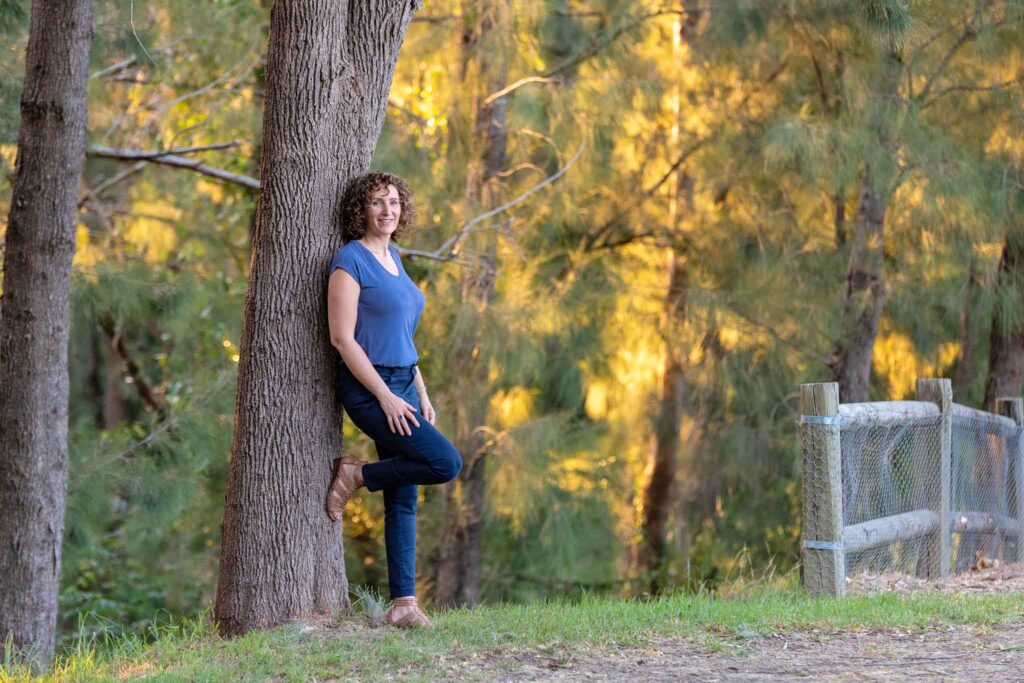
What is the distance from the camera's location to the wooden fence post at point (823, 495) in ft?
20.7

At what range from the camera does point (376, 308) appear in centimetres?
496

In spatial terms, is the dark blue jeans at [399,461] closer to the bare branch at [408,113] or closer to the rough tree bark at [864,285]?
the rough tree bark at [864,285]

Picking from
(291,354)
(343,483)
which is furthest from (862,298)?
(291,354)

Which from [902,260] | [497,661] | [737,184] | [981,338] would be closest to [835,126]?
[902,260]

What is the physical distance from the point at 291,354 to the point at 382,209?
711 mm

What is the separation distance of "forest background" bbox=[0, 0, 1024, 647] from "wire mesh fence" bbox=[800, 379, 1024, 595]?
151 centimetres

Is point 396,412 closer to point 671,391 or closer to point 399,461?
point 399,461

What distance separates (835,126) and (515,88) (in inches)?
111

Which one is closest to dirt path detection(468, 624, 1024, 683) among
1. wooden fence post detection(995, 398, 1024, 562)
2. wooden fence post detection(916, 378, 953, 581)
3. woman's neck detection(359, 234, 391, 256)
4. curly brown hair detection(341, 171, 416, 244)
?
woman's neck detection(359, 234, 391, 256)

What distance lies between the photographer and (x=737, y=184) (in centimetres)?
1228

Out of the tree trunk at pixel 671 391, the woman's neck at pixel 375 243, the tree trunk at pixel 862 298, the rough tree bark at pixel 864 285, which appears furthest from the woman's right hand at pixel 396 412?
the tree trunk at pixel 671 391

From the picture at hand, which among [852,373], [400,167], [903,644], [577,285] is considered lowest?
[903,644]

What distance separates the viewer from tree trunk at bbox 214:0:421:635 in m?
5.04

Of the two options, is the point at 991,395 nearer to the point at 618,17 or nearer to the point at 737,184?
the point at 737,184
